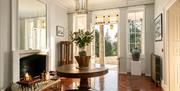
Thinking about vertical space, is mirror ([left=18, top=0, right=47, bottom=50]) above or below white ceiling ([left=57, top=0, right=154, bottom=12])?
below

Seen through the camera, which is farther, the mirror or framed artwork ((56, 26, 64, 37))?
framed artwork ((56, 26, 64, 37))

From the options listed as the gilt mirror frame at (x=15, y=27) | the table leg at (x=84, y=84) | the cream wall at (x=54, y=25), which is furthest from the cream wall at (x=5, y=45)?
the table leg at (x=84, y=84)

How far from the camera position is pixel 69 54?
6223 mm

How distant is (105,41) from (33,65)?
4154 mm

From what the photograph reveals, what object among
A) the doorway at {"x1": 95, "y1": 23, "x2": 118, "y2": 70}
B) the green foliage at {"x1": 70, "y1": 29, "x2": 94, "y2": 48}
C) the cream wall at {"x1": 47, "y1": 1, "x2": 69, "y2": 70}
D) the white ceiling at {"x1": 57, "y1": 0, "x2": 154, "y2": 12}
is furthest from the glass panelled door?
the green foliage at {"x1": 70, "y1": 29, "x2": 94, "y2": 48}

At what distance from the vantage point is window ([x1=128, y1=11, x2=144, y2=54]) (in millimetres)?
5898

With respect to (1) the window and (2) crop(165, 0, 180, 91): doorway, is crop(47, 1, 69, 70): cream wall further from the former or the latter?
(2) crop(165, 0, 180, 91): doorway

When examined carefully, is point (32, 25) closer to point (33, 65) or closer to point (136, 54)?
point (33, 65)

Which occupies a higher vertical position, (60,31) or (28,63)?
(60,31)

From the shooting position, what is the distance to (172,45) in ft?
11.6

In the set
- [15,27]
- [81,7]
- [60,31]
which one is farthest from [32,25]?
[60,31]

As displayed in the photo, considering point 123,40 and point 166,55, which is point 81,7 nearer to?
point 166,55

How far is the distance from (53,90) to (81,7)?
216 centimetres

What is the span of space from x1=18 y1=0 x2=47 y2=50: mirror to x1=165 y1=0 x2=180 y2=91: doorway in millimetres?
3649
